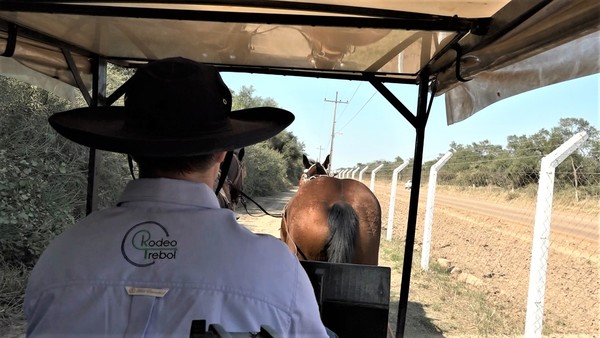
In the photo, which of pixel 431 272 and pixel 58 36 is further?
pixel 431 272

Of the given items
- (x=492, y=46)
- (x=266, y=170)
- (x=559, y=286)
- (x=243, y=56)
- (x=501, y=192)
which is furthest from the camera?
(x=266, y=170)

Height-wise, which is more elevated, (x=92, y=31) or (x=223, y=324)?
(x=92, y=31)

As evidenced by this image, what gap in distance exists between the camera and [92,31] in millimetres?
3115

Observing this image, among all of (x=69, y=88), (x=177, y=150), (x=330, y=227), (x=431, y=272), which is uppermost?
(x=69, y=88)

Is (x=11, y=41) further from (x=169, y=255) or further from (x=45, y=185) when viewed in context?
(x=45, y=185)

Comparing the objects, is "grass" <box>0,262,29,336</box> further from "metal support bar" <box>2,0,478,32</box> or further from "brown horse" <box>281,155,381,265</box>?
"metal support bar" <box>2,0,478,32</box>

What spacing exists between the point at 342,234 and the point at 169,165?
112 inches

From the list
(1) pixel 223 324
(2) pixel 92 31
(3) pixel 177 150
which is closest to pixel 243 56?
(2) pixel 92 31

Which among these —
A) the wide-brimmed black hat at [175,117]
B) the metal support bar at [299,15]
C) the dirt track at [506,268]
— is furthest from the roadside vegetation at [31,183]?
the dirt track at [506,268]

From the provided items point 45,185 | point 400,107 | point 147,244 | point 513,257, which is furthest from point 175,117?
point 513,257

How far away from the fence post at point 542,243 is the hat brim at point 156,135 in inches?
145

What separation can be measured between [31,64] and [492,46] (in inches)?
128

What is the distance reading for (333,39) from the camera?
308cm

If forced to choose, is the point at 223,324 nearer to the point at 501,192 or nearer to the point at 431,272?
the point at 431,272
